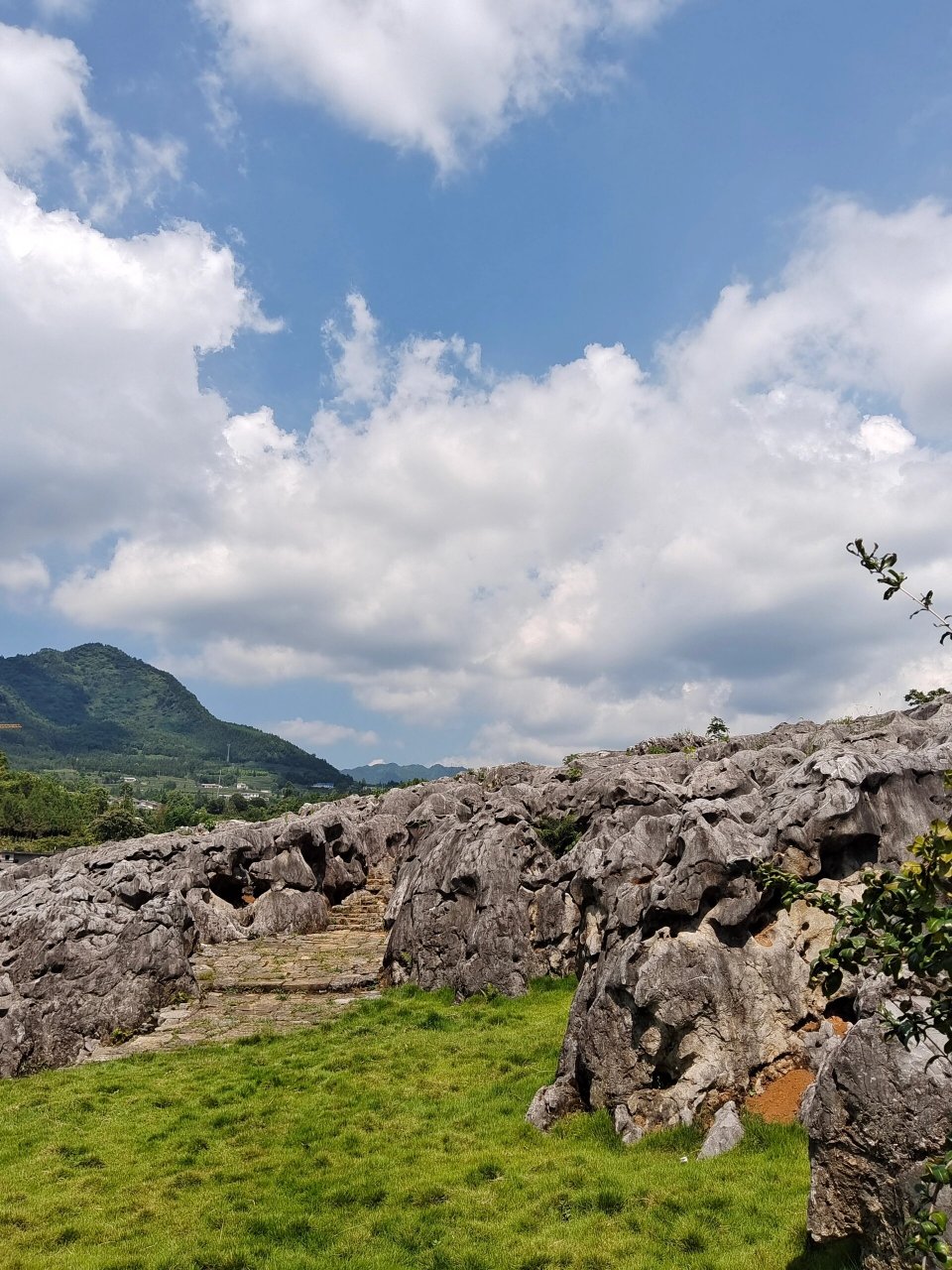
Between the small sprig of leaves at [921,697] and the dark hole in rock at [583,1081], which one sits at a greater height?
the small sprig of leaves at [921,697]

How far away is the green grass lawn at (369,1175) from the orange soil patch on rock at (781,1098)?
49cm

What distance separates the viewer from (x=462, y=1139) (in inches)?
642

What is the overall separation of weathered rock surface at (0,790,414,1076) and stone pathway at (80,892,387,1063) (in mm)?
1107

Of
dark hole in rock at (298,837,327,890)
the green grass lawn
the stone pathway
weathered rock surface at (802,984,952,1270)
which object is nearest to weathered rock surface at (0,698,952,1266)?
weathered rock surface at (802,984,952,1270)

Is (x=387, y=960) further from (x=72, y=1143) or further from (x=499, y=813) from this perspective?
(x=72, y=1143)

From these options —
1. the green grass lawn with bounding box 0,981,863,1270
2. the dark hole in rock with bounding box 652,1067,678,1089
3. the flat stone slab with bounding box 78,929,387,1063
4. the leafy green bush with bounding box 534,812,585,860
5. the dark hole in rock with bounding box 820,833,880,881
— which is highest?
the dark hole in rock with bounding box 820,833,880,881

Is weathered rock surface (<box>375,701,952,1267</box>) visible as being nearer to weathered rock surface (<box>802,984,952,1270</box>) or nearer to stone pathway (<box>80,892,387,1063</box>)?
weathered rock surface (<box>802,984,952,1270</box>)

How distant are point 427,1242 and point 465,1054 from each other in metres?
9.20

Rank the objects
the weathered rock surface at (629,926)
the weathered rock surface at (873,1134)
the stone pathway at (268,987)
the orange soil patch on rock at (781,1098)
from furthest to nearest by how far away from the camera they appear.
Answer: the stone pathway at (268,987)
the weathered rock surface at (629,926)
the orange soil patch on rock at (781,1098)
the weathered rock surface at (873,1134)

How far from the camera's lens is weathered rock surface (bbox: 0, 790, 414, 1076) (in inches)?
971

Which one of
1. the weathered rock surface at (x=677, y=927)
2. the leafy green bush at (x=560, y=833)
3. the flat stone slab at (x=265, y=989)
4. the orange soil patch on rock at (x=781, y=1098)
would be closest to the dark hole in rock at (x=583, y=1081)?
the weathered rock surface at (x=677, y=927)

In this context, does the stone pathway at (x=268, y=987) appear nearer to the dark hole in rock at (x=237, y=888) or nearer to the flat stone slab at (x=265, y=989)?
the flat stone slab at (x=265, y=989)

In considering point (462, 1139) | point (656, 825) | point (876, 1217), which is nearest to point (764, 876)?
point (876, 1217)

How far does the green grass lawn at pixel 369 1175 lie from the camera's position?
1184 cm
